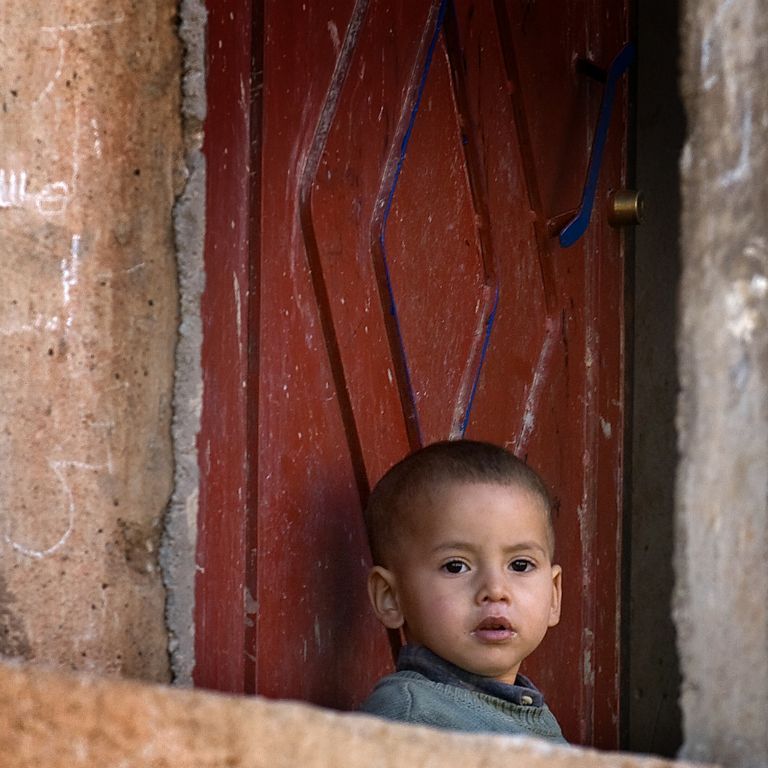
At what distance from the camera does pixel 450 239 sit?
2740 millimetres

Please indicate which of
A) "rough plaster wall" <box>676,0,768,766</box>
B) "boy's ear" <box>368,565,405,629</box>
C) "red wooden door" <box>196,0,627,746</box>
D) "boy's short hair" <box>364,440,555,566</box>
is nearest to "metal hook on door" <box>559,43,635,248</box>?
"red wooden door" <box>196,0,627,746</box>

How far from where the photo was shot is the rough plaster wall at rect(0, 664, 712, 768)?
151 cm

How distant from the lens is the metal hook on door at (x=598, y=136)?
3.15 meters

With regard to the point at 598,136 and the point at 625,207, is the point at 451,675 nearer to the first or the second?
the point at 625,207

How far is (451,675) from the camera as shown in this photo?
7.37 feet

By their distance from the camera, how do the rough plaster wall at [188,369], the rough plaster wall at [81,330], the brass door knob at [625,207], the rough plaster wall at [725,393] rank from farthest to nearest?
the brass door knob at [625,207], the rough plaster wall at [188,369], the rough plaster wall at [81,330], the rough plaster wall at [725,393]

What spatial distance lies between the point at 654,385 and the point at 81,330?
1925 millimetres

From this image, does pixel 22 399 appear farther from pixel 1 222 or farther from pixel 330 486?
pixel 330 486

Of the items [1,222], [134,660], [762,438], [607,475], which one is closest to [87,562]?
[134,660]

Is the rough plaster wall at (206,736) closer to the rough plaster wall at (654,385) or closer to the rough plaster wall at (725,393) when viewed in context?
the rough plaster wall at (725,393)

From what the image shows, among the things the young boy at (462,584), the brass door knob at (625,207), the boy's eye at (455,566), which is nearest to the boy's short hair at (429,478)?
the young boy at (462,584)

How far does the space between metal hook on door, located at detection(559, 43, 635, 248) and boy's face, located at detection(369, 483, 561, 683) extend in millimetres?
971

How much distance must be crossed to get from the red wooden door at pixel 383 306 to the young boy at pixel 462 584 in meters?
0.13

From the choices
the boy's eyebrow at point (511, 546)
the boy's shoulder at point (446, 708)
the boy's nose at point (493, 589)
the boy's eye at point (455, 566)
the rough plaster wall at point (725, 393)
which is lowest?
the boy's shoulder at point (446, 708)
